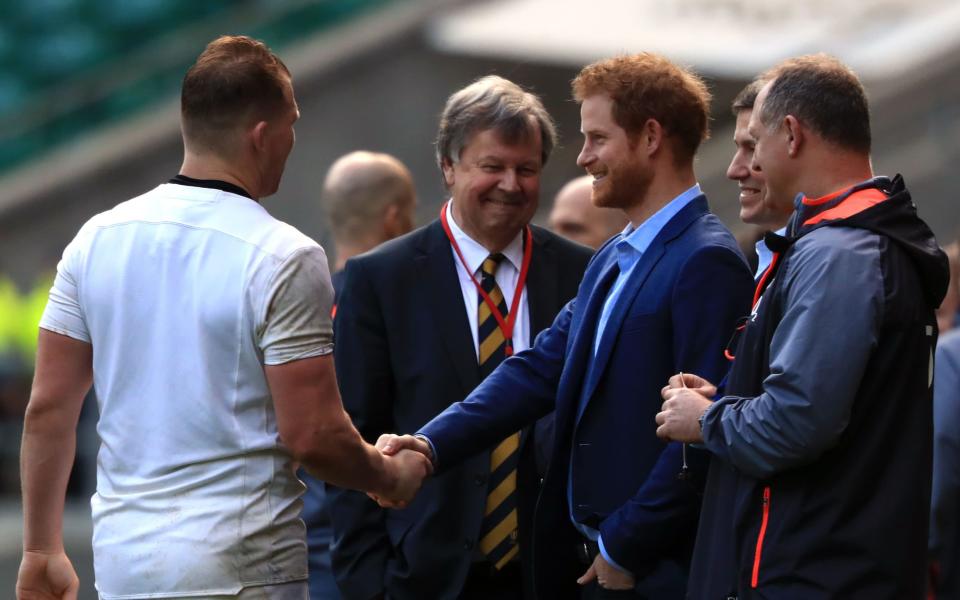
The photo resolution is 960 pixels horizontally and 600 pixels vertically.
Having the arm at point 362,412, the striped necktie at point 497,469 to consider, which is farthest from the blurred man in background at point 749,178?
the arm at point 362,412

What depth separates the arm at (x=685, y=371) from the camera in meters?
3.82

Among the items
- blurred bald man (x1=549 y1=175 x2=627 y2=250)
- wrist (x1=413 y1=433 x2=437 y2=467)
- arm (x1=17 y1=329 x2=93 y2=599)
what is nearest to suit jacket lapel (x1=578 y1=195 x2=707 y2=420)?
wrist (x1=413 y1=433 x2=437 y2=467)

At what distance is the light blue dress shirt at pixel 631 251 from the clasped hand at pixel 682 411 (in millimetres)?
407

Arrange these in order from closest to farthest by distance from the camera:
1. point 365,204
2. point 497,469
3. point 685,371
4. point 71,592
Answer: point 71,592 < point 685,371 < point 497,469 < point 365,204

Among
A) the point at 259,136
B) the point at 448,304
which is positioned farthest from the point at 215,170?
the point at 448,304

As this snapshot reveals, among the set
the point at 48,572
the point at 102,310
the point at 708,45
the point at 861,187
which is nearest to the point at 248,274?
the point at 102,310

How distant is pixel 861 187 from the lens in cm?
348

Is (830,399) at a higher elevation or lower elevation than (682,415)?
higher

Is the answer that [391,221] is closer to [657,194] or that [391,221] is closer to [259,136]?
[657,194]

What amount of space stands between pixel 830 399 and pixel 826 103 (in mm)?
711

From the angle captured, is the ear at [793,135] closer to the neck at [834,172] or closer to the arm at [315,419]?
the neck at [834,172]

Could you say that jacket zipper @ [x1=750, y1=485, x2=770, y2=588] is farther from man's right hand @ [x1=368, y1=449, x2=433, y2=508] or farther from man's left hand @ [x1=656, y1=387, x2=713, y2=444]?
man's right hand @ [x1=368, y1=449, x2=433, y2=508]

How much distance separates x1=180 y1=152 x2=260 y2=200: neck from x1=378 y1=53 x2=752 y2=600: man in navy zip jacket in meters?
0.91

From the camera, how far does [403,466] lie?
13.4 feet
